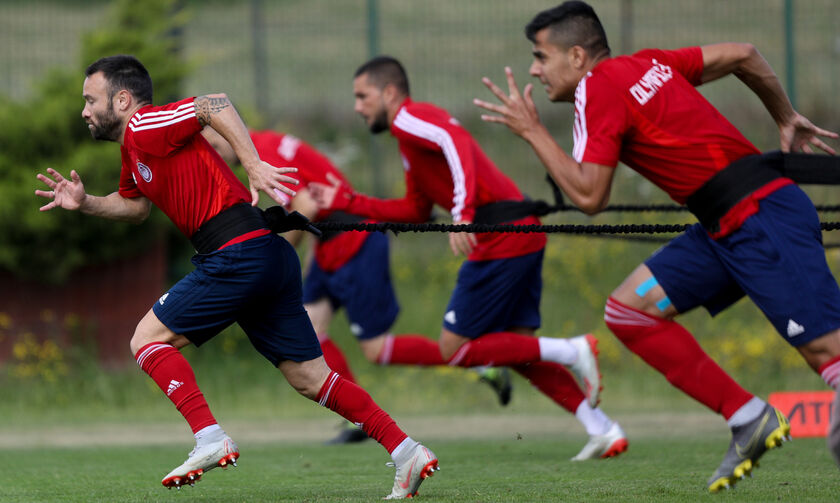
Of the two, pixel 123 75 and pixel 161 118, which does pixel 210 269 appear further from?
pixel 123 75

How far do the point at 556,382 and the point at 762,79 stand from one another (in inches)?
102

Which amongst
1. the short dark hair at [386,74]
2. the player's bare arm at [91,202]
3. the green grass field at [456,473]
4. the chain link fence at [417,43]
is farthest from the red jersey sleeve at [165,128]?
the chain link fence at [417,43]

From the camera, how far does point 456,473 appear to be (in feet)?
20.0

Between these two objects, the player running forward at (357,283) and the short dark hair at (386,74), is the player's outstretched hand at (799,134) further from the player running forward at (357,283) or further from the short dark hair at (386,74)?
the player running forward at (357,283)

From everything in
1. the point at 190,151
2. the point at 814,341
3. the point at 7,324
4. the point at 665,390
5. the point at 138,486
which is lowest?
the point at 665,390

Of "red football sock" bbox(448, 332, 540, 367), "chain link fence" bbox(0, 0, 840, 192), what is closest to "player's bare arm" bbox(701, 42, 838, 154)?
"red football sock" bbox(448, 332, 540, 367)

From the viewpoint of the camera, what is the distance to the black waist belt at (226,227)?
498cm

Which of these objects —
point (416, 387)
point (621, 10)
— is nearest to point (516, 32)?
point (621, 10)

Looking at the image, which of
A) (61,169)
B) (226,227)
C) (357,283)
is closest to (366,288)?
(357,283)

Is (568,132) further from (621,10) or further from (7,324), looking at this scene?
(7,324)

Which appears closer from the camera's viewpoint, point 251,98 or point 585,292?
point 585,292

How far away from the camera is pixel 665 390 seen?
11.2 metres

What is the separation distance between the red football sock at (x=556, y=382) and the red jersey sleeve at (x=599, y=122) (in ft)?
8.56

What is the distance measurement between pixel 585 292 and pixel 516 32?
11.4ft
